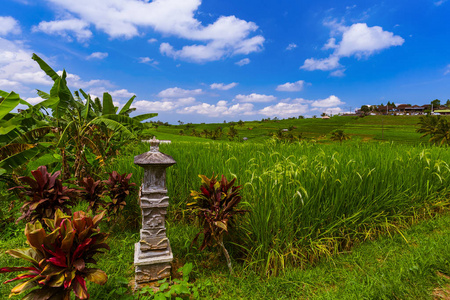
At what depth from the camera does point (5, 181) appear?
3.99 m

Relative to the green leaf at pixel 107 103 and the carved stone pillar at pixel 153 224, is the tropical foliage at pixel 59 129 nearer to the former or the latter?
the green leaf at pixel 107 103

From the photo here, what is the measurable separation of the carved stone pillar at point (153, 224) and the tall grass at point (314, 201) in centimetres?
92

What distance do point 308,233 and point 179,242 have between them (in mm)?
1680

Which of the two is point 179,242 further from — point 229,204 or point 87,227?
point 87,227

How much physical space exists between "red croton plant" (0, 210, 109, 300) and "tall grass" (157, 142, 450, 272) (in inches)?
61.5

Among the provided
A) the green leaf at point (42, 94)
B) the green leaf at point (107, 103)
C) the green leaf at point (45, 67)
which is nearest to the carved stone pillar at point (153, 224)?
the green leaf at point (107, 103)

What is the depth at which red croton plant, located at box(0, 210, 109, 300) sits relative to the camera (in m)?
1.64

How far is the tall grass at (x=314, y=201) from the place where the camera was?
8.65ft

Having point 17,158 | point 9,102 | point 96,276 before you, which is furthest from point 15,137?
point 96,276

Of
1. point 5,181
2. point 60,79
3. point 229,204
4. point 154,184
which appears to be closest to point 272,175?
point 229,204

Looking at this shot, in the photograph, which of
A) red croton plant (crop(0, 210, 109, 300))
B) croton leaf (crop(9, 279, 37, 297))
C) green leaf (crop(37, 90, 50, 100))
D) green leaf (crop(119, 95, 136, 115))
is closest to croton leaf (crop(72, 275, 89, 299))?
red croton plant (crop(0, 210, 109, 300))

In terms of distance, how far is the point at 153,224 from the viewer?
8.42ft

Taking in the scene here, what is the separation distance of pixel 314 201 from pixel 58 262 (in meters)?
2.62

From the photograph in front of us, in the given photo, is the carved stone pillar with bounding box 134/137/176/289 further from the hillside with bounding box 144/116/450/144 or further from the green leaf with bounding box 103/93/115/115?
the hillside with bounding box 144/116/450/144
